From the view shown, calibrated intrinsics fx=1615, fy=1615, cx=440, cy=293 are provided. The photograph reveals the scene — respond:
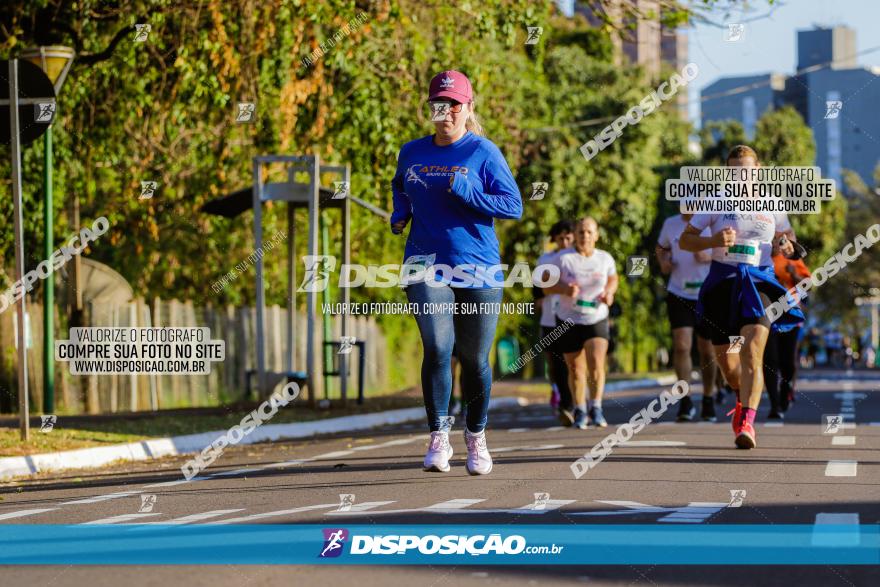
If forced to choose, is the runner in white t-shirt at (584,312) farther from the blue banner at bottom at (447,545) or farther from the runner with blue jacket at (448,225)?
the blue banner at bottom at (447,545)

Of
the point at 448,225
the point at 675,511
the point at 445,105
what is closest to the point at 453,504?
the point at 675,511

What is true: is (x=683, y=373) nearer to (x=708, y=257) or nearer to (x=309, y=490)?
(x=708, y=257)

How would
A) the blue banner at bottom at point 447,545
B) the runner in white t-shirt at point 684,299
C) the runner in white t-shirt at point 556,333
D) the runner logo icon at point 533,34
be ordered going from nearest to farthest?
the blue banner at bottom at point 447,545 → the runner in white t-shirt at point 684,299 → the runner in white t-shirt at point 556,333 → the runner logo icon at point 533,34

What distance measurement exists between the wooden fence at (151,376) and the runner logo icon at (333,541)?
42.9 ft

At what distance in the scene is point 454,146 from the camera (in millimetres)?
8664

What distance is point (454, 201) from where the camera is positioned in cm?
855

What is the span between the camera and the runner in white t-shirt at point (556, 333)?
15102 mm

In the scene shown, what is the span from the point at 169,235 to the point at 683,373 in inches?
524

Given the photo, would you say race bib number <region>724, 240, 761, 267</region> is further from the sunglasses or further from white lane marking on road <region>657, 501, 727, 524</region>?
white lane marking on road <region>657, 501, 727, 524</region>

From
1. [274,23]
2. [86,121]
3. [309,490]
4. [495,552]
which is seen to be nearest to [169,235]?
[86,121]

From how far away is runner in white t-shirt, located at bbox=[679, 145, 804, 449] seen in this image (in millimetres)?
11242

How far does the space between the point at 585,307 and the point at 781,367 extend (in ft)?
11.3

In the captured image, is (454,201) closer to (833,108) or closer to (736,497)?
(736,497)

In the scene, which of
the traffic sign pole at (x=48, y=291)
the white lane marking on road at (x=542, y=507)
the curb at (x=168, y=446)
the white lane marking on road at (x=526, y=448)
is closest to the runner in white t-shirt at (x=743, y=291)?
the white lane marking on road at (x=526, y=448)
